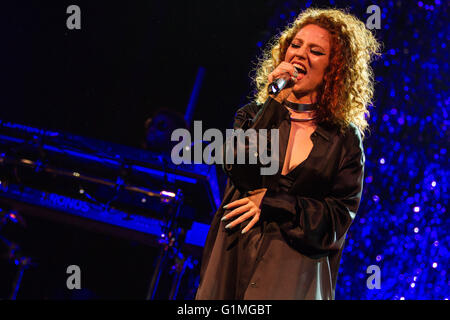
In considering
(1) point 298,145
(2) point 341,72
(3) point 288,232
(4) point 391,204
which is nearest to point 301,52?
(2) point 341,72

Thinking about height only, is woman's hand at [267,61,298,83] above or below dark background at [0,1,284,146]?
below

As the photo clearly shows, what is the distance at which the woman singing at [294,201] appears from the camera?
1.51 metres

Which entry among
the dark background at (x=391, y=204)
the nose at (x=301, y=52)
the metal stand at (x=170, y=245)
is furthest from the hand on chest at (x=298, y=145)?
the dark background at (x=391, y=204)

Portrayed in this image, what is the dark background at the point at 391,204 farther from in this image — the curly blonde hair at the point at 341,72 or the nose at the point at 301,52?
the nose at the point at 301,52

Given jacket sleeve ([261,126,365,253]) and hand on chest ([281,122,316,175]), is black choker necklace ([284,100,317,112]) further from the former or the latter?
jacket sleeve ([261,126,365,253])

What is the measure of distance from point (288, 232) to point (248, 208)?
16cm

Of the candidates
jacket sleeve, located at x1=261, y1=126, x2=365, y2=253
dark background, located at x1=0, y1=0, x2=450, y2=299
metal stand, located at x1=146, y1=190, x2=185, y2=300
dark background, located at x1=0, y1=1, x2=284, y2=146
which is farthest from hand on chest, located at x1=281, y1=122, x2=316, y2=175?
dark background, located at x1=0, y1=1, x2=284, y2=146

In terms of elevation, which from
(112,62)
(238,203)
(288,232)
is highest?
(112,62)

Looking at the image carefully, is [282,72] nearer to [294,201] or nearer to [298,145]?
[298,145]

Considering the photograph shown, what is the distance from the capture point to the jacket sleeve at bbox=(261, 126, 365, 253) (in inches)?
59.1

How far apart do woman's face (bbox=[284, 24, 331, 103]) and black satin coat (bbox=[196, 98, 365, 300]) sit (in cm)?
25

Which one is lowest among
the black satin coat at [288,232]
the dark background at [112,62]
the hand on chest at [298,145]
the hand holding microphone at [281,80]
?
the black satin coat at [288,232]

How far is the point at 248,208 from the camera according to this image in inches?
60.1
